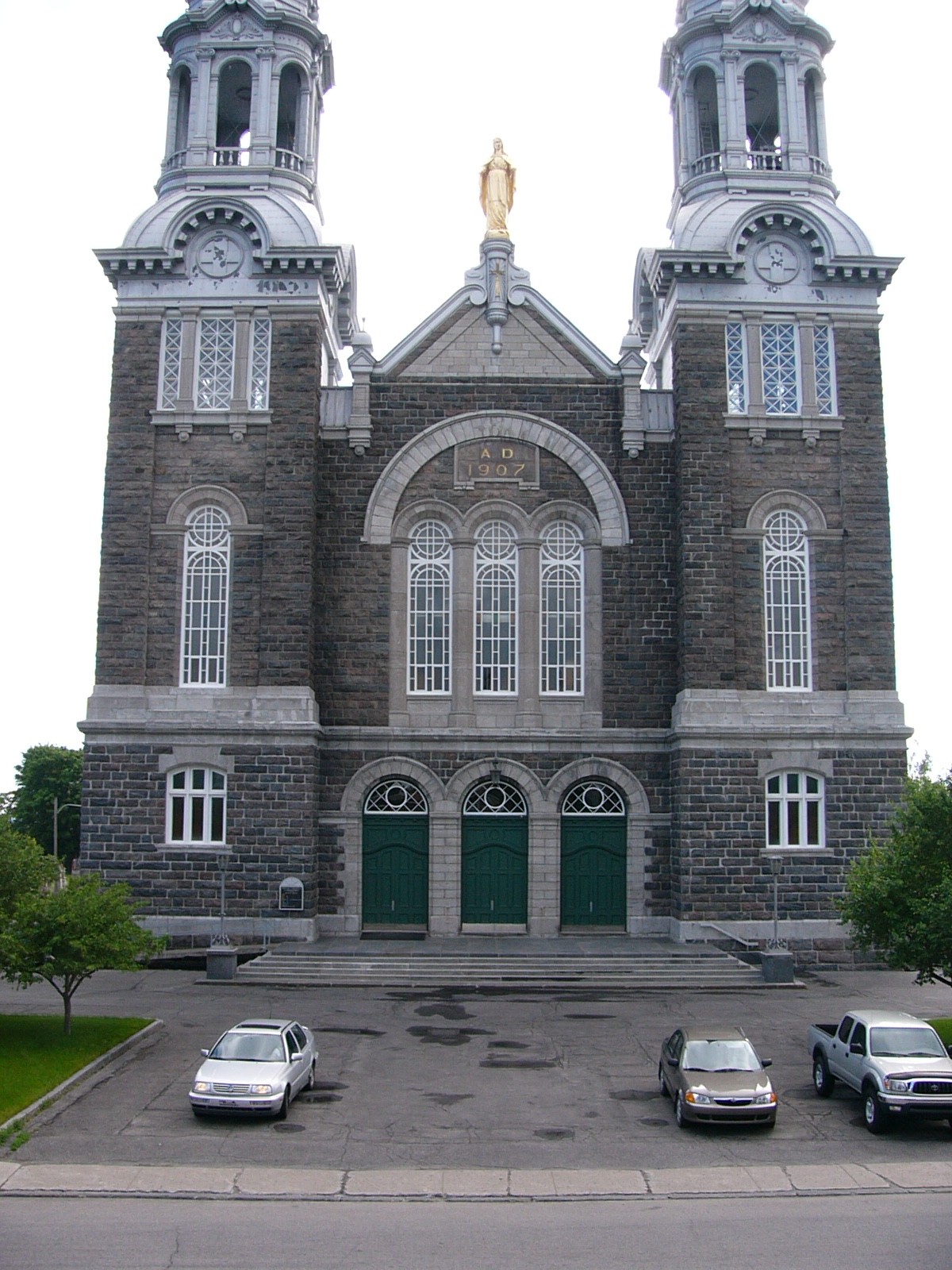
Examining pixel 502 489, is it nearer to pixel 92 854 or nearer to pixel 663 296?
pixel 663 296

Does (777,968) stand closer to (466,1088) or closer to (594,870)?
(594,870)

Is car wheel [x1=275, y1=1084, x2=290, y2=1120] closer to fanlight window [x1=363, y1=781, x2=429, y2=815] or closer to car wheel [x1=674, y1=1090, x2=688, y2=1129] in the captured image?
car wheel [x1=674, y1=1090, x2=688, y2=1129]

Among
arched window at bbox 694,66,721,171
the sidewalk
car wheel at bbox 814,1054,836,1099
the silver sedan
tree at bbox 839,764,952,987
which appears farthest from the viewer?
arched window at bbox 694,66,721,171

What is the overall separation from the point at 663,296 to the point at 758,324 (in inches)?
123

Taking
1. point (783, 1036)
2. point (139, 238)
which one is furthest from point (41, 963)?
point (139, 238)

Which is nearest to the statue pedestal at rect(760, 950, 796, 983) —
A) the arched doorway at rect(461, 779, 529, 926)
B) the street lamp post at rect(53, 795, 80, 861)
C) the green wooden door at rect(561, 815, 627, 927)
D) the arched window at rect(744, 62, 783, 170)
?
the green wooden door at rect(561, 815, 627, 927)

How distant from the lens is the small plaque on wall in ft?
122

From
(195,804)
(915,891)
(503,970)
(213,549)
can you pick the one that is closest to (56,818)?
(195,804)

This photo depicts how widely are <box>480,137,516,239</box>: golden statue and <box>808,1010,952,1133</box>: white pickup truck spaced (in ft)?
88.0

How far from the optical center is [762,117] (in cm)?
4244

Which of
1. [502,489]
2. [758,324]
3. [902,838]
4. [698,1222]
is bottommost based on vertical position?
[698,1222]

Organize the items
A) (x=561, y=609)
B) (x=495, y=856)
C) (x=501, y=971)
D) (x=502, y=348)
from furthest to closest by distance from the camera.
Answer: (x=502, y=348) < (x=561, y=609) < (x=495, y=856) < (x=501, y=971)

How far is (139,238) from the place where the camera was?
3728 cm

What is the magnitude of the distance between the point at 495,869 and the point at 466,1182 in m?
19.7
